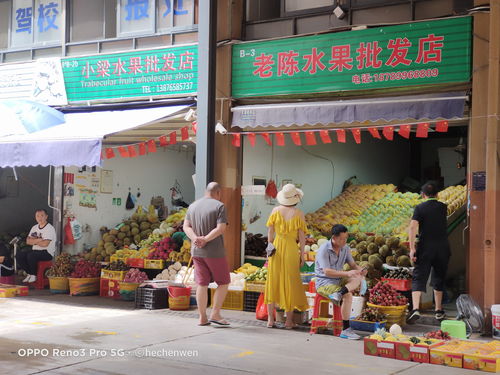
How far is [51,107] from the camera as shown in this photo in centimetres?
1381

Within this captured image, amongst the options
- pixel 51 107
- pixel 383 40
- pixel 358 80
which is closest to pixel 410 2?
pixel 383 40

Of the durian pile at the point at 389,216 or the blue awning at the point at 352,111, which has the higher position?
the blue awning at the point at 352,111

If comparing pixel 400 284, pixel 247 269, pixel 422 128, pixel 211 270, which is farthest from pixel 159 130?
pixel 400 284

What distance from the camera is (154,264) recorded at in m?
12.4

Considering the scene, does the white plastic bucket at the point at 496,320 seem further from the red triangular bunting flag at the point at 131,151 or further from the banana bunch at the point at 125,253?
the banana bunch at the point at 125,253

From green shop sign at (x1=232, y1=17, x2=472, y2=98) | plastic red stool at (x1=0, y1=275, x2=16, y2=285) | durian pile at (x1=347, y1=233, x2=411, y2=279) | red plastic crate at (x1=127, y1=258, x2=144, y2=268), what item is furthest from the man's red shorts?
plastic red stool at (x1=0, y1=275, x2=16, y2=285)

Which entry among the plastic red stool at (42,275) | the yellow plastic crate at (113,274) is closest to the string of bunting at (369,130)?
the yellow plastic crate at (113,274)

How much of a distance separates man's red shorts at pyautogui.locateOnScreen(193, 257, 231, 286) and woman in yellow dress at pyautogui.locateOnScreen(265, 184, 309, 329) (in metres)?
0.62

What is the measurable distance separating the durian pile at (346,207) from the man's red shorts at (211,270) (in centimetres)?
342

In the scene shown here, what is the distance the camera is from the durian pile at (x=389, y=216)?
39.4ft

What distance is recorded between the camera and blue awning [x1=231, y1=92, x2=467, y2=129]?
32.4 ft

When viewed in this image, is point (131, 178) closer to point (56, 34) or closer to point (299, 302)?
point (56, 34)

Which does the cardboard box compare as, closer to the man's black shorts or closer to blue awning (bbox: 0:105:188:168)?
the man's black shorts

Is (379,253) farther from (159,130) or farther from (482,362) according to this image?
(159,130)
